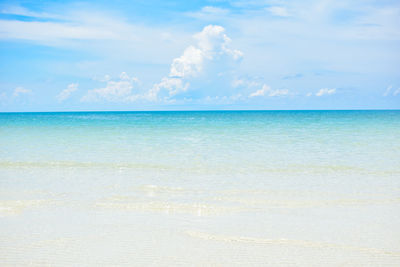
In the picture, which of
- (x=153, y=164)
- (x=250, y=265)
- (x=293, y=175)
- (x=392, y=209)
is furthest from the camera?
(x=153, y=164)

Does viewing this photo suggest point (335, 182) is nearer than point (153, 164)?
Yes

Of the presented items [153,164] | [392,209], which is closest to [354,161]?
[392,209]

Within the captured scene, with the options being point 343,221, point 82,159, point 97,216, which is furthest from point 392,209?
point 82,159

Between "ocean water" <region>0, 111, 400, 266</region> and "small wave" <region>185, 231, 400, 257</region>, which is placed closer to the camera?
"ocean water" <region>0, 111, 400, 266</region>

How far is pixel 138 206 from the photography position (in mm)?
9695

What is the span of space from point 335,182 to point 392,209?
297 cm

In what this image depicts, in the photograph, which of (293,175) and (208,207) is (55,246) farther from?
(293,175)

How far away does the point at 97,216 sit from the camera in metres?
8.88

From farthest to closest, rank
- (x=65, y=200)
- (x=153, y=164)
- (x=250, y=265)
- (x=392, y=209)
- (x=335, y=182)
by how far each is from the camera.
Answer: (x=153, y=164) < (x=335, y=182) < (x=65, y=200) < (x=392, y=209) < (x=250, y=265)

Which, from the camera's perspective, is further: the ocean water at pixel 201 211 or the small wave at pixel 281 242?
the small wave at pixel 281 242

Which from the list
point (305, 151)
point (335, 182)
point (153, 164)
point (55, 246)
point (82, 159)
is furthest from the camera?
point (305, 151)

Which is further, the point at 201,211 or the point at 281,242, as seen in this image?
the point at 201,211

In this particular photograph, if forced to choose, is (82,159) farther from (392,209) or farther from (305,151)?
(392,209)

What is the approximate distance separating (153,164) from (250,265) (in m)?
9.58
